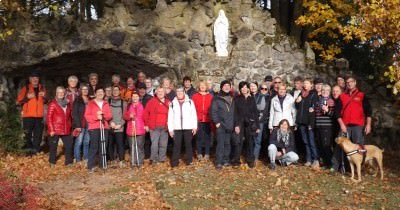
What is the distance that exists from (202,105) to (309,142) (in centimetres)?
230

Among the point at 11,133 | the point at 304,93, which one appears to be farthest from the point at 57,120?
the point at 304,93

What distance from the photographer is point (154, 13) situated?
11.6 metres

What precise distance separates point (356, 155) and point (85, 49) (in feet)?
22.5

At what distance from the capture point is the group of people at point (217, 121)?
27.5ft

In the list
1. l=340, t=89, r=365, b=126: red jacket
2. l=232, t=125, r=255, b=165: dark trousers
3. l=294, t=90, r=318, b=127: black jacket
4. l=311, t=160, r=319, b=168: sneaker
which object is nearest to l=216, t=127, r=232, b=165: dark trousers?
l=232, t=125, r=255, b=165: dark trousers

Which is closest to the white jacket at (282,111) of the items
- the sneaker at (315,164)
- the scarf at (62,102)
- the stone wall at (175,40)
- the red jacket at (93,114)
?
the sneaker at (315,164)

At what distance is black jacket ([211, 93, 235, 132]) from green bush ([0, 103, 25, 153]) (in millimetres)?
4455

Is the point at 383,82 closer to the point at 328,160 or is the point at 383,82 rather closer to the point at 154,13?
the point at 328,160

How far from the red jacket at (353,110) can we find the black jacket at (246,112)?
165 cm

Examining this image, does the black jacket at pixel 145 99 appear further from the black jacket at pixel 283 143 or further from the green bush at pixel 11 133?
the green bush at pixel 11 133

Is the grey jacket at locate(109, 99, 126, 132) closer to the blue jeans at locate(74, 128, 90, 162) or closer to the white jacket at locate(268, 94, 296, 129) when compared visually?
the blue jeans at locate(74, 128, 90, 162)

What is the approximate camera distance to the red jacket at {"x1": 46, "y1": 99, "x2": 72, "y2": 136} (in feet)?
29.5

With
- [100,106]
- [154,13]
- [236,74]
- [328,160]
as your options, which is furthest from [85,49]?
[328,160]

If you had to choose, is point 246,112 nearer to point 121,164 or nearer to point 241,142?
point 241,142
